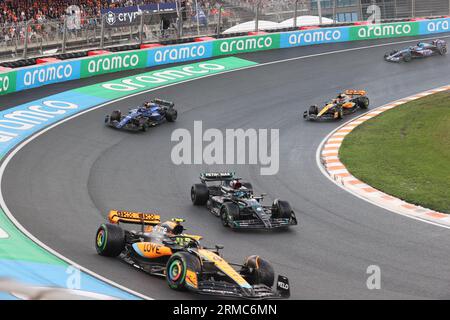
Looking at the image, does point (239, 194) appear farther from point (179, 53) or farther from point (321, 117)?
point (179, 53)

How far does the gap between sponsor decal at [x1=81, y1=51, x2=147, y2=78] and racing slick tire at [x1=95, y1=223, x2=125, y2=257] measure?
1959cm

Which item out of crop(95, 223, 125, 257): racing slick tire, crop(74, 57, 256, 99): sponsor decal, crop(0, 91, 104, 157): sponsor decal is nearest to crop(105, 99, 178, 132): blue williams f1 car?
crop(0, 91, 104, 157): sponsor decal

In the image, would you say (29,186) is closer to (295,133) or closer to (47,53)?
(295,133)

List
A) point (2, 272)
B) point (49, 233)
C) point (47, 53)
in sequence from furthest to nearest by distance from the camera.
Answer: point (47, 53) < point (49, 233) < point (2, 272)

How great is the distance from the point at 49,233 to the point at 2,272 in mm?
2867

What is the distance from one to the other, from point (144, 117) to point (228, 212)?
10.1m

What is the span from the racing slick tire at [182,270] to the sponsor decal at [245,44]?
2521 centimetres

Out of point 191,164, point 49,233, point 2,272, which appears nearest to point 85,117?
point 191,164

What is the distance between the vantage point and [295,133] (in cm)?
2694

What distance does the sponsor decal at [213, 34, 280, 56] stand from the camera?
38.1 m

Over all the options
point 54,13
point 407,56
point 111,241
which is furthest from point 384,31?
point 111,241

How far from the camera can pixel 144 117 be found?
26.8m

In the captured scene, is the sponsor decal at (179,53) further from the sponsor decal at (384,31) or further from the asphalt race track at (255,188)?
the sponsor decal at (384,31)
